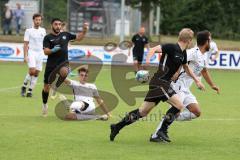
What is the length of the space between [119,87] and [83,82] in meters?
0.80

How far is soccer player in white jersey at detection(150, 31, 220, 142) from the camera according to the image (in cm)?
1238

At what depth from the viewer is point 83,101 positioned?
591 inches

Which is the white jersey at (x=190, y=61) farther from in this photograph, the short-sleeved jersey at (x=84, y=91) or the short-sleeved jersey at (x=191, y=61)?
the short-sleeved jersey at (x=84, y=91)

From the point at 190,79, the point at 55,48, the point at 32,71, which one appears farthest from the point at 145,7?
the point at 190,79

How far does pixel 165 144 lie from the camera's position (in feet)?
38.7

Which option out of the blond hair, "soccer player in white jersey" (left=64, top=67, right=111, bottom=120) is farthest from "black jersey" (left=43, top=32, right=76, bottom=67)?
the blond hair

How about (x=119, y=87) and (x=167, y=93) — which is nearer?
(x=167, y=93)

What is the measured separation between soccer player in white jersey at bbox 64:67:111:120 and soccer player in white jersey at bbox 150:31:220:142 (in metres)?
2.48

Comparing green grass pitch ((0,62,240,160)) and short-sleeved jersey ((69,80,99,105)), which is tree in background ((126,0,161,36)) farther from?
short-sleeved jersey ((69,80,99,105))

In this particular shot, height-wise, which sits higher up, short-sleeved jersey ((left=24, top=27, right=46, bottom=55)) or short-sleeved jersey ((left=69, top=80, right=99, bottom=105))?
short-sleeved jersey ((left=24, top=27, right=46, bottom=55))

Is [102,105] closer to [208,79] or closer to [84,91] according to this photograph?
[84,91]

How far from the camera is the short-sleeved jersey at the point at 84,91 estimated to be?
1492 cm

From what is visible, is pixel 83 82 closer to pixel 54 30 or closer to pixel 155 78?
pixel 54 30

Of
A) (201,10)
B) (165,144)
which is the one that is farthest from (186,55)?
(201,10)
